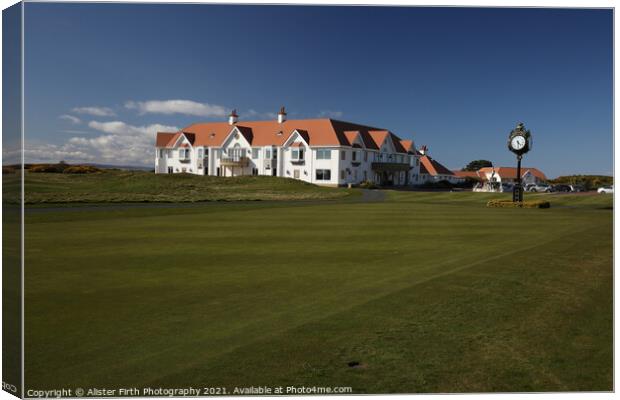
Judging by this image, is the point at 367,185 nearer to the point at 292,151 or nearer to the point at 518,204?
the point at 292,151

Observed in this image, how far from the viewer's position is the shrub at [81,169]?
27.8 feet

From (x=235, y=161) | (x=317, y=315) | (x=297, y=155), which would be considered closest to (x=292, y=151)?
(x=297, y=155)

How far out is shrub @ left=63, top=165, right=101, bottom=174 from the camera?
8.48 meters

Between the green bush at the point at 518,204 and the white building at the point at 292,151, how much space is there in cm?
588

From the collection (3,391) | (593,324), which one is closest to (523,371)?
(593,324)

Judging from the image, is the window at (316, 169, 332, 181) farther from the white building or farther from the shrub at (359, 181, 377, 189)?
the shrub at (359, 181, 377, 189)

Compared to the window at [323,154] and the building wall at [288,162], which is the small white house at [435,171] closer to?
the building wall at [288,162]

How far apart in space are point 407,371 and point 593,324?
2.93 metres

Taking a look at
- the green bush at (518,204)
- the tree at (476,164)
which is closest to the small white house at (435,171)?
the tree at (476,164)

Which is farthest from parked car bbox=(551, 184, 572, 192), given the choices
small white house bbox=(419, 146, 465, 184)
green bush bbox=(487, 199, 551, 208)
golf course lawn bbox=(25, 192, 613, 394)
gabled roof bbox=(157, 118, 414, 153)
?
golf course lawn bbox=(25, 192, 613, 394)

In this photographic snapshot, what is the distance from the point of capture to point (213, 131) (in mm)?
11906

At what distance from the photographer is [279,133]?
1773cm

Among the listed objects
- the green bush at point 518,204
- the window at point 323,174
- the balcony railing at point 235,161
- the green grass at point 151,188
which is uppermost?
the balcony railing at point 235,161

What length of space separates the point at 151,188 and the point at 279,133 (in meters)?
4.82
